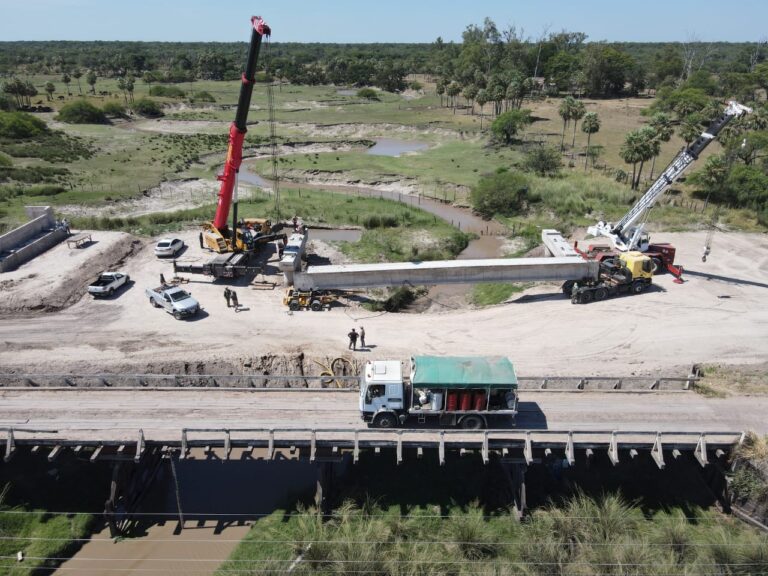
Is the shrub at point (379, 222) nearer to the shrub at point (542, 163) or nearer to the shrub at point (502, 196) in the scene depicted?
the shrub at point (502, 196)

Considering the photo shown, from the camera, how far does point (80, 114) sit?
114 m

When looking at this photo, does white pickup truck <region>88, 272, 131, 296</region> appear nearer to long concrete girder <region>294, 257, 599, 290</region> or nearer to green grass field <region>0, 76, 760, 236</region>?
long concrete girder <region>294, 257, 599, 290</region>

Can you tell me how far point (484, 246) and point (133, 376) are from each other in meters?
37.4

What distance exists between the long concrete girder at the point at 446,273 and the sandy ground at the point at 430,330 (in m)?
1.95

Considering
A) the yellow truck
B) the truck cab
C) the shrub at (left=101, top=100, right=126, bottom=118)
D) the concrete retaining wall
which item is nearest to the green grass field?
the shrub at (left=101, top=100, right=126, bottom=118)

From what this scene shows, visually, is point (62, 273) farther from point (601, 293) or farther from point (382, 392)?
point (601, 293)

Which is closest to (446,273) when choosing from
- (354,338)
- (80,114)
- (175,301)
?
(354,338)

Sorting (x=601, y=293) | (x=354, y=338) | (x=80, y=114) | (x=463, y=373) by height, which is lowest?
(x=354, y=338)

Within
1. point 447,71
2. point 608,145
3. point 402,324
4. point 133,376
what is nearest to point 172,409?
point 133,376

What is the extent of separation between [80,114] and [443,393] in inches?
4698

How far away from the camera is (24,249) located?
44281mm

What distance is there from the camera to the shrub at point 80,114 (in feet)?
370

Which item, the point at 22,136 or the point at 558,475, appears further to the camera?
the point at 22,136

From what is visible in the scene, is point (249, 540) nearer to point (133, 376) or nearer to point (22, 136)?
point (133, 376)
